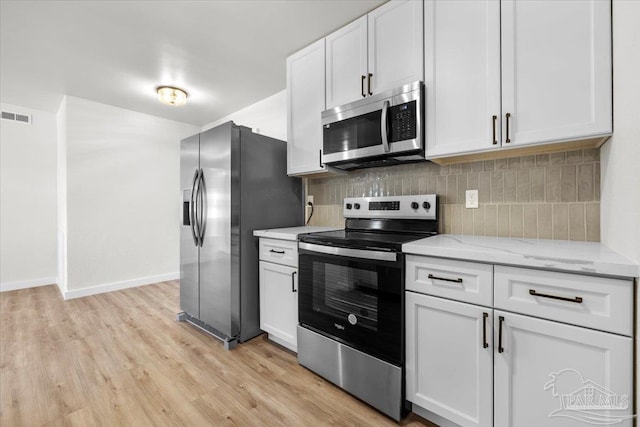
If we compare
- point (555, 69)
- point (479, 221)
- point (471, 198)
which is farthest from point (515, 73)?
point (479, 221)

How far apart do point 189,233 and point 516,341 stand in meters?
2.65

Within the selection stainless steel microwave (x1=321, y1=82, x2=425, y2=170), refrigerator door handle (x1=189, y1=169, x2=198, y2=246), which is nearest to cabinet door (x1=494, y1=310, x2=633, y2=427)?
stainless steel microwave (x1=321, y1=82, x2=425, y2=170)

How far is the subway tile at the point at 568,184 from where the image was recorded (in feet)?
5.07

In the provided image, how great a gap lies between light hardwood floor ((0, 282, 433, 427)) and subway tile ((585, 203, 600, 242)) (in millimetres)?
1329

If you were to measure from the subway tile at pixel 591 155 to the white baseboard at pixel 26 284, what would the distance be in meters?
6.36

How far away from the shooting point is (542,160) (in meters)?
1.63

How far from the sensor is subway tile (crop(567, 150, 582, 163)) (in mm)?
1532

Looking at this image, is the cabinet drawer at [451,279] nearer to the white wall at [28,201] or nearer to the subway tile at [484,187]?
the subway tile at [484,187]

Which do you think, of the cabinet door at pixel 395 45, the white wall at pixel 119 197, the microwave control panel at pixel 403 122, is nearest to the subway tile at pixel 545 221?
the microwave control panel at pixel 403 122

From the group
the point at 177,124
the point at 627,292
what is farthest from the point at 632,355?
the point at 177,124

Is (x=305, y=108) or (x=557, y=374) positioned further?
(x=305, y=108)

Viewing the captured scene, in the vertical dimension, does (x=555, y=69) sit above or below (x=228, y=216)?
above

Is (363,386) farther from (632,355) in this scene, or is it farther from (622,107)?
(622,107)

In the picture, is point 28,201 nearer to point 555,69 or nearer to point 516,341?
point 516,341
